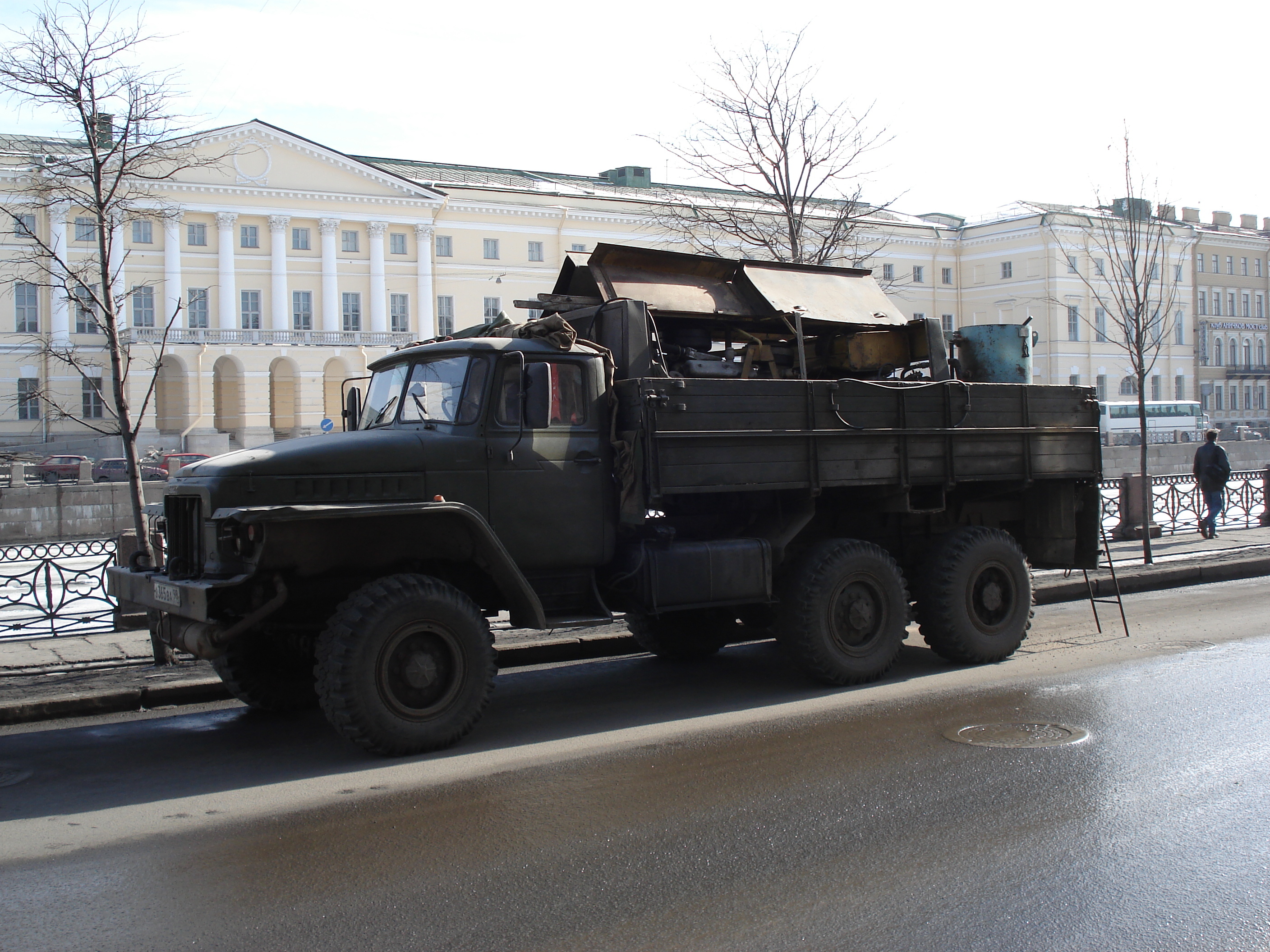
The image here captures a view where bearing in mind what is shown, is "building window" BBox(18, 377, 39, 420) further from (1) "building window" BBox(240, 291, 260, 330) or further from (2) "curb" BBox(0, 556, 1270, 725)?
(2) "curb" BBox(0, 556, 1270, 725)

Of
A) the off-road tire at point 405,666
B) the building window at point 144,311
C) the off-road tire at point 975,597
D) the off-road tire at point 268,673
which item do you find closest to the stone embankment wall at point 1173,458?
the off-road tire at point 975,597

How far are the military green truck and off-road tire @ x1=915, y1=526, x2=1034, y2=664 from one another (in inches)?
0.9

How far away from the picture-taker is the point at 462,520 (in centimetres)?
709

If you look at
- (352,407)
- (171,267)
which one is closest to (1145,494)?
(352,407)

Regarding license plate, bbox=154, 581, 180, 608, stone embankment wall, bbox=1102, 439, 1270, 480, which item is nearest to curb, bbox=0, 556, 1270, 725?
license plate, bbox=154, 581, 180, 608

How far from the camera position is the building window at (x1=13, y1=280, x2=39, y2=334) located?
57844 millimetres

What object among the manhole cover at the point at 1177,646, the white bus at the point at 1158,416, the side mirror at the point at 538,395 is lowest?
the manhole cover at the point at 1177,646

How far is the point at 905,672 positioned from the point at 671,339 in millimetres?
3352

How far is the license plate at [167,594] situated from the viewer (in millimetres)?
6754

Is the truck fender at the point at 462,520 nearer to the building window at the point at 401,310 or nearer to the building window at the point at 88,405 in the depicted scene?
the building window at the point at 88,405

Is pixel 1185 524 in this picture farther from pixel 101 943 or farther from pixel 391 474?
pixel 101 943

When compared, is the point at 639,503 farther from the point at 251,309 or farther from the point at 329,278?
the point at 251,309

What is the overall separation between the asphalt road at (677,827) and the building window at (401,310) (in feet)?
191

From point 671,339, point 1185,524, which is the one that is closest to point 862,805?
point 671,339
